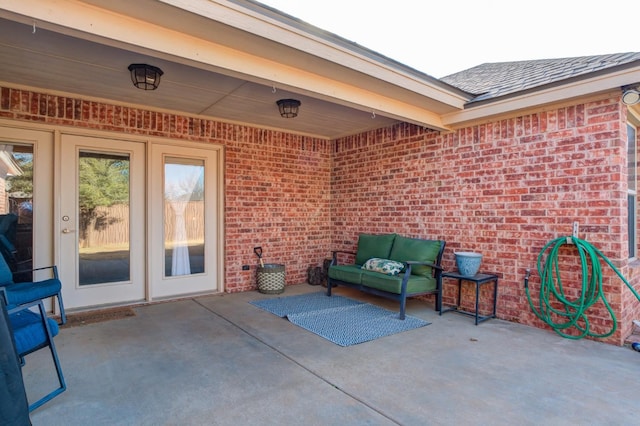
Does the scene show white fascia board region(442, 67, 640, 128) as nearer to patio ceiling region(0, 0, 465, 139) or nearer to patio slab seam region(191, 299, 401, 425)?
patio ceiling region(0, 0, 465, 139)

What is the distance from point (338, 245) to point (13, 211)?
4.70 meters

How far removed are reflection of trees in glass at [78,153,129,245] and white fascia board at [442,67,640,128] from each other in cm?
440

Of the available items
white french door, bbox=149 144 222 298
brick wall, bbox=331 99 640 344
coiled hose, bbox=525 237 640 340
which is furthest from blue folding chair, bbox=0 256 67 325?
coiled hose, bbox=525 237 640 340

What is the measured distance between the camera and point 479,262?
4.30m

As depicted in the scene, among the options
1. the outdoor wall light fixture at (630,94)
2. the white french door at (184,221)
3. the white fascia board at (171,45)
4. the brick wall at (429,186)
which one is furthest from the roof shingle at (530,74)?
the white french door at (184,221)

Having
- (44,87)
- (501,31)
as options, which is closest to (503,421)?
(44,87)

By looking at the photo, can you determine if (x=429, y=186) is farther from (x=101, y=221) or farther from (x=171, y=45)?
(x=101, y=221)

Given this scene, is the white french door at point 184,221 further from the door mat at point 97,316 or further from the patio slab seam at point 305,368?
the patio slab seam at point 305,368

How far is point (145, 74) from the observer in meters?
3.51

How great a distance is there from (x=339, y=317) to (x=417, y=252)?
1367 mm

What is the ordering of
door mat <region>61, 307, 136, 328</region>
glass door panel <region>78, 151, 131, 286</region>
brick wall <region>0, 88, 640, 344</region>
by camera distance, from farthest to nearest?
glass door panel <region>78, 151, 131, 286</region>, door mat <region>61, 307, 136, 328</region>, brick wall <region>0, 88, 640, 344</region>

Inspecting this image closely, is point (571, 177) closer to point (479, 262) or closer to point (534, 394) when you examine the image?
point (479, 262)

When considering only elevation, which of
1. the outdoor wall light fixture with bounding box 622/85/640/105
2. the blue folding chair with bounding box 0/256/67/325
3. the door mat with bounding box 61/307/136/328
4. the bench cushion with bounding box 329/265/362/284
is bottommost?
the door mat with bounding box 61/307/136/328

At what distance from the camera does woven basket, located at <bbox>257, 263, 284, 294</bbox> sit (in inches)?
221
